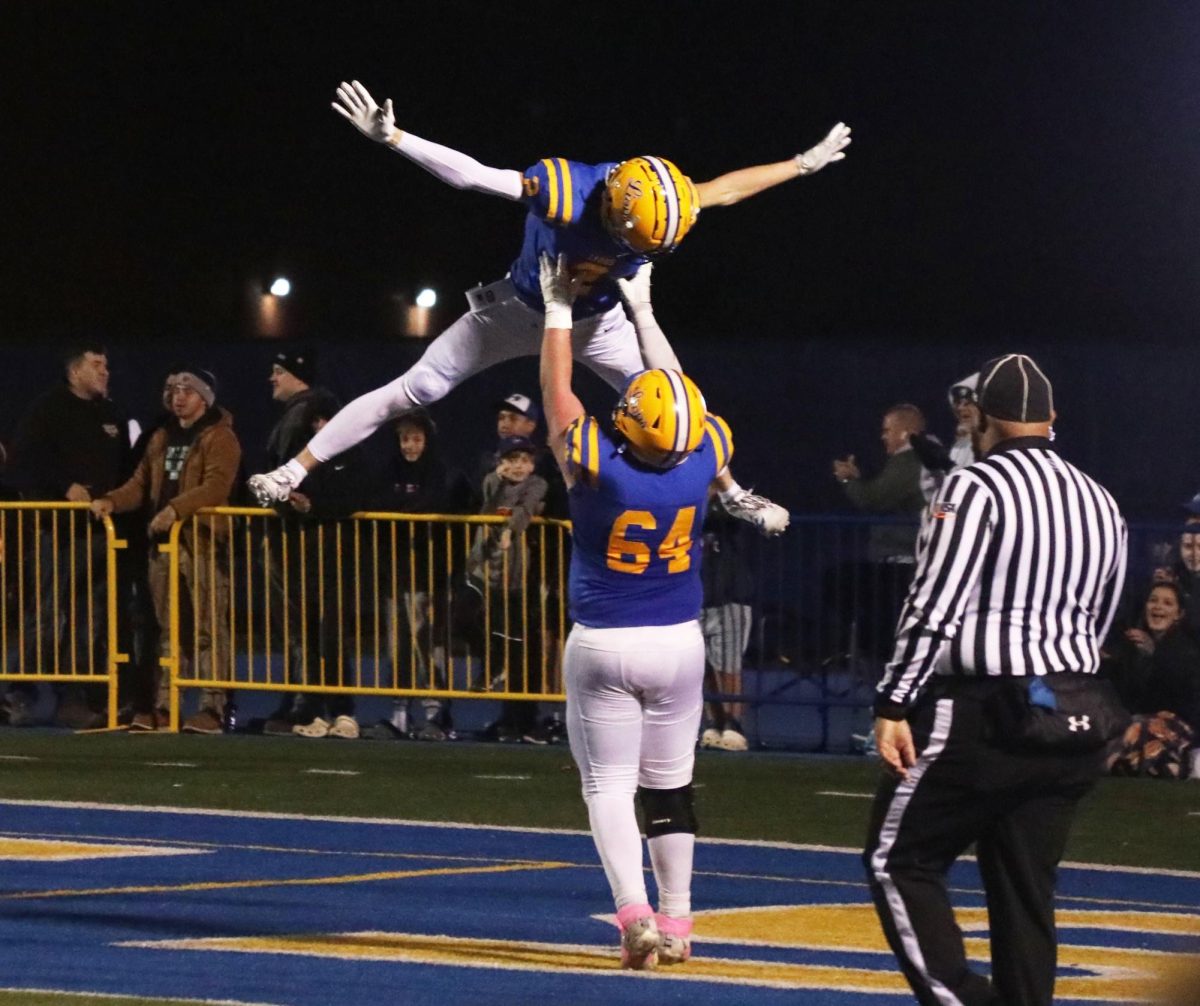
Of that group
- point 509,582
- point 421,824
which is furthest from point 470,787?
point 509,582

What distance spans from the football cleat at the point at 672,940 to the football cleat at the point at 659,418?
1.37 meters

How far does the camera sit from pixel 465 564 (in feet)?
49.4

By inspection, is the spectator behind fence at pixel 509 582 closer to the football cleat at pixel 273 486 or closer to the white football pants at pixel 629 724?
the football cleat at pixel 273 486

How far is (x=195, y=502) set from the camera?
15508 millimetres

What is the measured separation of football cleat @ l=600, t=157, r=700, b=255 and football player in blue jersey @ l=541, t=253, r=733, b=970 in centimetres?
49

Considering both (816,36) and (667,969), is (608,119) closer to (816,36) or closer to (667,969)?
(816,36)

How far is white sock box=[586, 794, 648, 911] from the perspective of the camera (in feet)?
25.4

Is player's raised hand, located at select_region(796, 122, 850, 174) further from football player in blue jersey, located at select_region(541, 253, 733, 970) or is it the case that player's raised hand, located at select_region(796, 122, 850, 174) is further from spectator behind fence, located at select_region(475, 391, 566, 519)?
spectator behind fence, located at select_region(475, 391, 566, 519)

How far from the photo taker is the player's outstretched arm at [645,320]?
28.6ft

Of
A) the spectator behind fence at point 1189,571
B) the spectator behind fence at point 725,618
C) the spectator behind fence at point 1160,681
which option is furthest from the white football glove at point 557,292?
the spectator behind fence at point 725,618

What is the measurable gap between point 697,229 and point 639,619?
68.0 feet

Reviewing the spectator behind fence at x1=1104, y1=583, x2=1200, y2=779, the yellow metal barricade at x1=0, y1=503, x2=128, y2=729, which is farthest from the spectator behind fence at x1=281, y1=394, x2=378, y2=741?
the spectator behind fence at x1=1104, y1=583, x2=1200, y2=779

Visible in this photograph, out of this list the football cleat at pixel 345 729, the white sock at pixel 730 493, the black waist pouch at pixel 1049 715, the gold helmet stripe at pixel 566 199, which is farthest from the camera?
the football cleat at pixel 345 729

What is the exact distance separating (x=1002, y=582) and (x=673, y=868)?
2.09m
